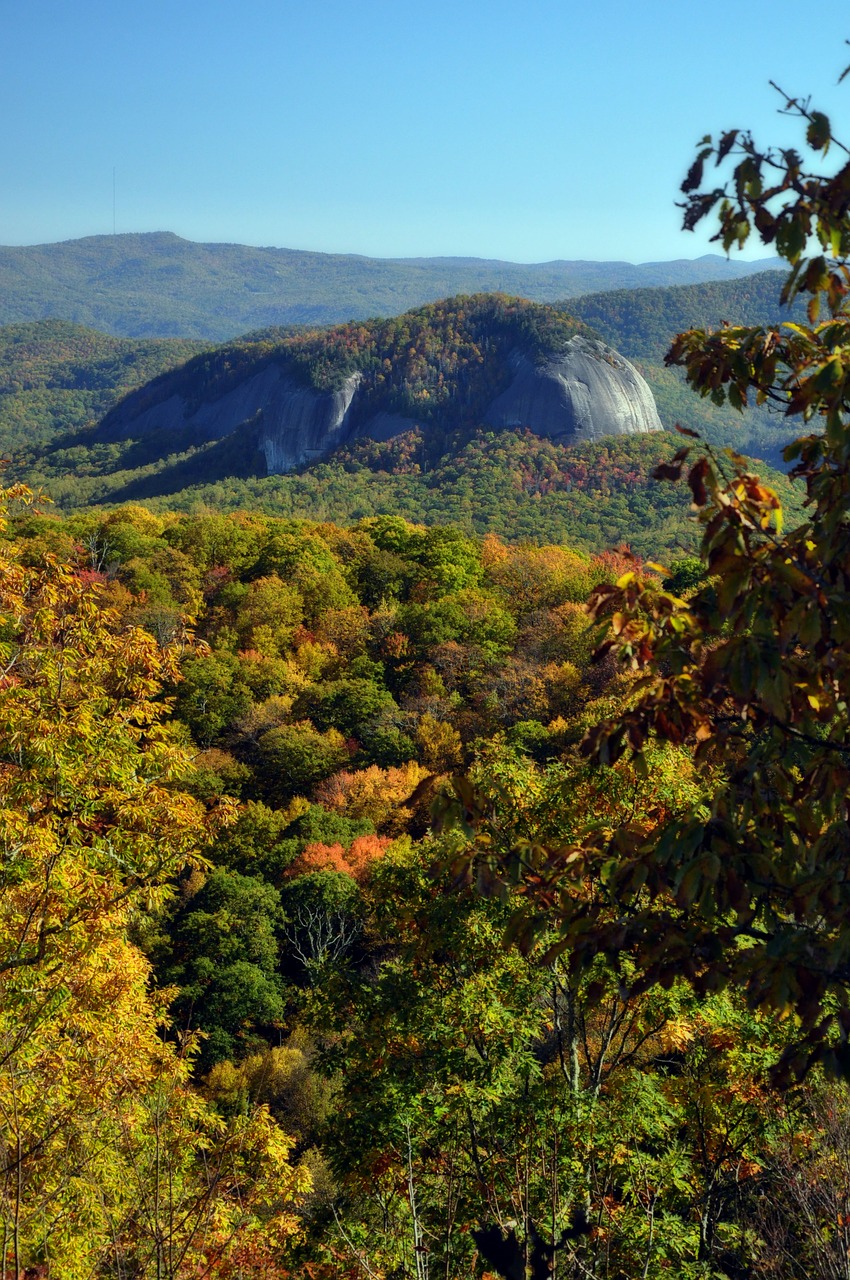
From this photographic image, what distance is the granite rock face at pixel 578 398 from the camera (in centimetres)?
10450

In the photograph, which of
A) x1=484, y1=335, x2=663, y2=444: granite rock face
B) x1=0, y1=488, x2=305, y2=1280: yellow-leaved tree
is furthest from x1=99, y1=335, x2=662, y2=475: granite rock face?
x1=0, y1=488, x2=305, y2=1280: yellow-leaved tree

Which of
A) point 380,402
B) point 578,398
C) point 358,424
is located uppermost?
point 578,398

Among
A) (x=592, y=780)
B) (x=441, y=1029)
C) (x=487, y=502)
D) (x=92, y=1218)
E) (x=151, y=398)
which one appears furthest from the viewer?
(x=151, y=398)

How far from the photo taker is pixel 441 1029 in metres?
7.63

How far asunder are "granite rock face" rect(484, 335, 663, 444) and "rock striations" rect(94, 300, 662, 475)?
0.11 meters

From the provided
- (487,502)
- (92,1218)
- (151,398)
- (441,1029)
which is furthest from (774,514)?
(151,398)

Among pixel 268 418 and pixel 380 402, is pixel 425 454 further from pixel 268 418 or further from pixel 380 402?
pixel 268 418

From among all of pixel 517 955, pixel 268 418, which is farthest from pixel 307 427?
pixel 517 955

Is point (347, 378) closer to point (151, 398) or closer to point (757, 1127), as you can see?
point (151, 398)

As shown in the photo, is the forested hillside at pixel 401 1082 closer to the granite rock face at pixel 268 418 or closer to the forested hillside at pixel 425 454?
the forested hillside at pixel 425 454

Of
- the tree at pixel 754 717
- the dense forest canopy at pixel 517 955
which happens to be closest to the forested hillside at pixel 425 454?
the dense forest canopy at pixel 517 955

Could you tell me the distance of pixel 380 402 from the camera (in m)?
122

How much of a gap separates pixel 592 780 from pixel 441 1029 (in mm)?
2333

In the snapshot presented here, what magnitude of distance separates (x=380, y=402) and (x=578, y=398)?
89.3ft
